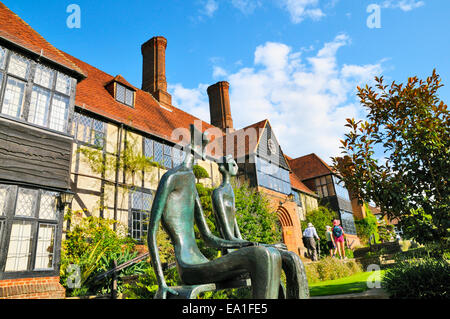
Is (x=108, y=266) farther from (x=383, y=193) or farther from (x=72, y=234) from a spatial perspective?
(x=383, y=193)

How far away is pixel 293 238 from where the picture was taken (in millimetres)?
21875

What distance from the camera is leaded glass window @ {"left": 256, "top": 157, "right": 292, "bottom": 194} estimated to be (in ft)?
70.1

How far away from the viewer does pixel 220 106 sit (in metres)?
28.8

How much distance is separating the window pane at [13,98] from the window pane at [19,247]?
11.0 ft

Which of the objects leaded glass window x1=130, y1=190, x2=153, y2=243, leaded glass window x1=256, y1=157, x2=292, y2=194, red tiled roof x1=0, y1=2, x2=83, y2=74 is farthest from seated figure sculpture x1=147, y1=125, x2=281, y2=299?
leaded glass window x1=256, y1=157, x2=292, y2=194

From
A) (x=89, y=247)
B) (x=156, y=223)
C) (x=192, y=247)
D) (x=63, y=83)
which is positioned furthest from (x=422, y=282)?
(x=63, y=83)

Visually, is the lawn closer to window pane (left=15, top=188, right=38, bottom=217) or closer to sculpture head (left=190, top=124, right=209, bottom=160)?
sculpture head (left=190, top=124, right=209, bottom=160)

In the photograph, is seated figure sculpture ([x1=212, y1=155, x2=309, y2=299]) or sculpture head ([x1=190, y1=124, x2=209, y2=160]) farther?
sculpture head ([x1=190, y1=124, x2=209, y2=160])

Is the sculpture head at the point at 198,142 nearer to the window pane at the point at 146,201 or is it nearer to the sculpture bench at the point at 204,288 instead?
the sculpture bench at the point at 204,288

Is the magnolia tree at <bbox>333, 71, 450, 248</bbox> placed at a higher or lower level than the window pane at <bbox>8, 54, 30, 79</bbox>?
lower

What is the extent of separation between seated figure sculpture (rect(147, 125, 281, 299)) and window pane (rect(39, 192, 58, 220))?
317 inches

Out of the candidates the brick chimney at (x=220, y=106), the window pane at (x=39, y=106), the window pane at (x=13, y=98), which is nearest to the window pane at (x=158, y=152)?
the window pane at (x=39, y=106)
